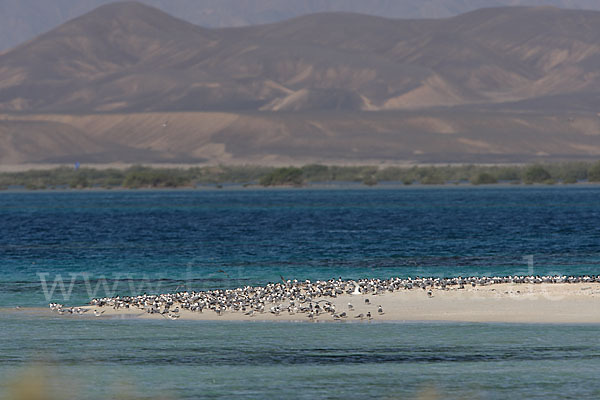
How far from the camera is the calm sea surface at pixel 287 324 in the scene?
20.7m

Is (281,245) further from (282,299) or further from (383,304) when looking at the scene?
(383,304)

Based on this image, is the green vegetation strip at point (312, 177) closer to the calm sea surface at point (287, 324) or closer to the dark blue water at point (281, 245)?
the dark blue water at point (281, 245)

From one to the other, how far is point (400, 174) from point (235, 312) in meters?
162

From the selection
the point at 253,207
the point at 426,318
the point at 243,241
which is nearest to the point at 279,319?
the point at 426,318

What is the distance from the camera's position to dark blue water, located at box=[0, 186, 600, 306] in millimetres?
40281

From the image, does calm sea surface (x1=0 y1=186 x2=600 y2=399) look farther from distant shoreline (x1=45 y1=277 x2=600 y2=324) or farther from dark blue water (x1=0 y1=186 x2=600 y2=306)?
distant shoreline (x1=45 y1=277 x2=600 y2=324)

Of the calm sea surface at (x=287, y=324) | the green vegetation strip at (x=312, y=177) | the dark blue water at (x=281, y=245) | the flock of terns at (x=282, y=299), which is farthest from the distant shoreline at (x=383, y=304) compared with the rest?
the green vegetation strip at (x=312, y=177)

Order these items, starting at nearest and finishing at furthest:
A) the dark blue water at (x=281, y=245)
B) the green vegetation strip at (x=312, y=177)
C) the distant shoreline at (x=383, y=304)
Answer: the distant shoreline at (x=383, y=304)
the dark blue water at (x=281, y=245)
the green vegetation strip at (x=312, y=177)

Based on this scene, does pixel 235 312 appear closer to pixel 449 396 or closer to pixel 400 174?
pixel 449 396

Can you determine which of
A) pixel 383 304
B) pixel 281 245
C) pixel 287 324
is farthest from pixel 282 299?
pixel 281 245

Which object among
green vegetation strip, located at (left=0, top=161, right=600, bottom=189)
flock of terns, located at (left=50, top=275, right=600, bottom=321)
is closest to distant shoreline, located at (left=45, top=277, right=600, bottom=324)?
flock of terns, located at (left=50, top=275, right=600, bottom=321)

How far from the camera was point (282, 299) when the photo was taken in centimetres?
3083

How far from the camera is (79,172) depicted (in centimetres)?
19862

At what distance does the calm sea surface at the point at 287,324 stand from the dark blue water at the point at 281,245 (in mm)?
129
